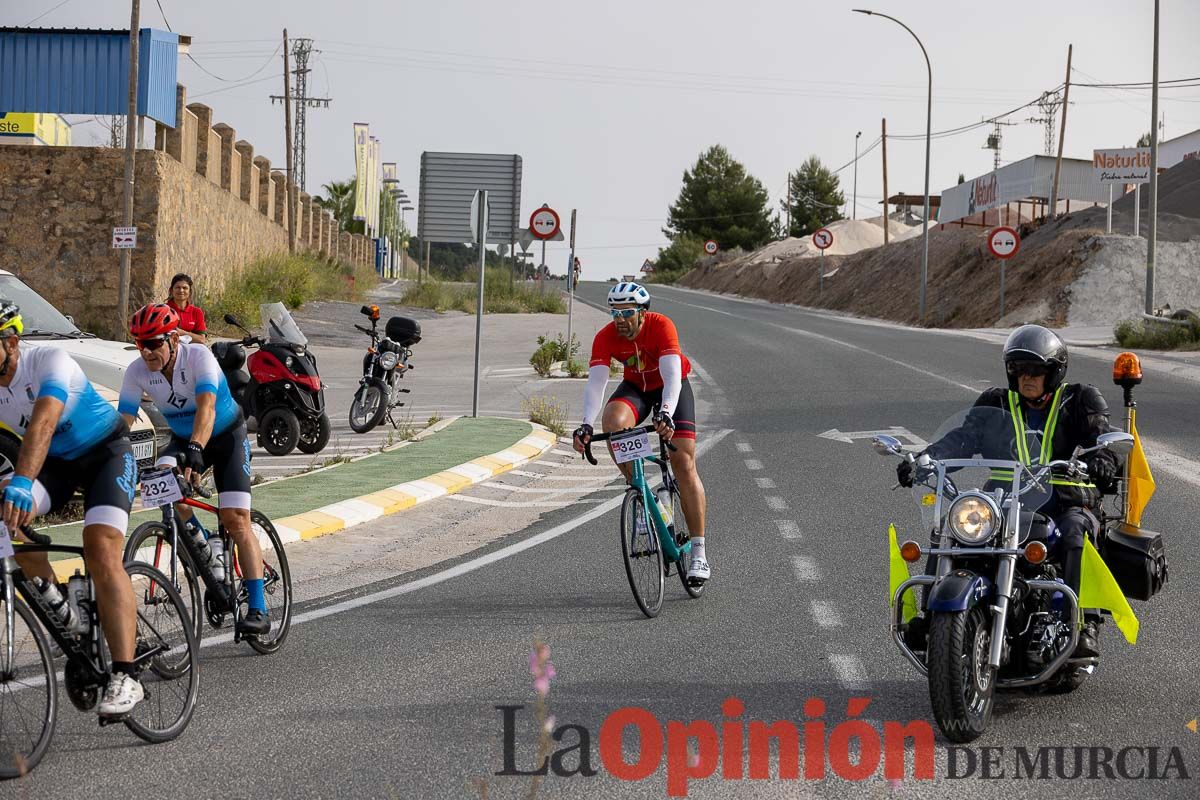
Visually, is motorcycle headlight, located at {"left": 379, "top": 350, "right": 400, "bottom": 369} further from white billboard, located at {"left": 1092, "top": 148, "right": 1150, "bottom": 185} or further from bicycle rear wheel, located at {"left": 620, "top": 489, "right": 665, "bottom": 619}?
white billboard, located at {"left": 1092, "top": 148, "right": 1150, "bottom": 185}

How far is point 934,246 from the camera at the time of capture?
213 feet

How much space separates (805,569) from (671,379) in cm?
184

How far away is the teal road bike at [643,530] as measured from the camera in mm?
7934

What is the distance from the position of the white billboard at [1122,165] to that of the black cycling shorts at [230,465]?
3990 cm

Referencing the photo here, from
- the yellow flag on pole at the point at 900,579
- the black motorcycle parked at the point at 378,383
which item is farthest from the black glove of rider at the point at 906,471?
the black motorcycle parked at the point at 378,383

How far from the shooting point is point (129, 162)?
84.6ft

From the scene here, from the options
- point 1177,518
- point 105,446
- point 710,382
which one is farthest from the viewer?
point 710,382

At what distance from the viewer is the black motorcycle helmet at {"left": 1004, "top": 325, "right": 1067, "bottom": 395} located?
6.24 meters

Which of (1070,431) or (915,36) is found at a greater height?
(915,36)

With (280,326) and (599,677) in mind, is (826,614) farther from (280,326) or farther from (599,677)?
(280,326)

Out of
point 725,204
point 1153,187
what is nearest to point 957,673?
point 1153,187

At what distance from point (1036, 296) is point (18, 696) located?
4676 centimetres

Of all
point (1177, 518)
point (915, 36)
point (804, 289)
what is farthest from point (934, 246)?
point (1177, 518)

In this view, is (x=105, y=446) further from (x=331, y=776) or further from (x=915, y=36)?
(x=915, y=36)
